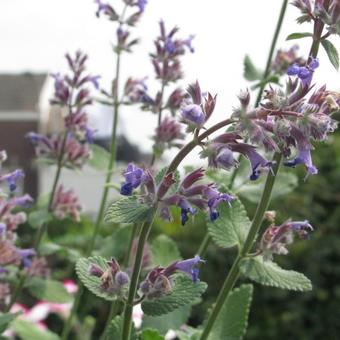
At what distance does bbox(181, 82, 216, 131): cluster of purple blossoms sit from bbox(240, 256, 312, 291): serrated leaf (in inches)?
16.1

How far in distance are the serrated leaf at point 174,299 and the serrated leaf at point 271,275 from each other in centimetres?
21

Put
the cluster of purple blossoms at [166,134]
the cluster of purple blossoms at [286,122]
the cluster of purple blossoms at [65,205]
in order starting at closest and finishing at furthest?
the cluster of purple blossoms at [286,122] → the cluster of purple blossoms at [166,134] → the cluster of purple blossoms at [65,205]

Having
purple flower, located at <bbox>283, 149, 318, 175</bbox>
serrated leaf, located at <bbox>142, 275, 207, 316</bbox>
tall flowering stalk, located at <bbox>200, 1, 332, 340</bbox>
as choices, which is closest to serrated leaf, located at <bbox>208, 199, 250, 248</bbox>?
tall flowering stalk, located at <bbox>200, 1, 332, 340</bbox>

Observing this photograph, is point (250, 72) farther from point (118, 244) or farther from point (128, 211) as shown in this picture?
point (128, 211)

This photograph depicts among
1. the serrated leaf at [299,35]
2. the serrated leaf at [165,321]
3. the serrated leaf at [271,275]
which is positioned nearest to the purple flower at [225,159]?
the serrated leaf at [271,275]

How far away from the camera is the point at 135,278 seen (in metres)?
1.20

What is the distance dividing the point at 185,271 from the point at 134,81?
42.6 inches

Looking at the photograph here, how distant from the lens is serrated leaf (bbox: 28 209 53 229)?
2121mm

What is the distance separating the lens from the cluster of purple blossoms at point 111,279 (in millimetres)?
1267

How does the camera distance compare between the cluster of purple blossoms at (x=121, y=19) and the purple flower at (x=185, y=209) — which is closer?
the purple flower at (x=185, y=209)

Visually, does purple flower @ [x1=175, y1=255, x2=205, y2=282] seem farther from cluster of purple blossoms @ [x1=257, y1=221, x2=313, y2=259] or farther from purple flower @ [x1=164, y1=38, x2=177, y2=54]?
purple flower @ [x1=164, y1=38, x2=177, y2=54]

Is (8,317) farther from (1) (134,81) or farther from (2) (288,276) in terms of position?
(1) (134,81)

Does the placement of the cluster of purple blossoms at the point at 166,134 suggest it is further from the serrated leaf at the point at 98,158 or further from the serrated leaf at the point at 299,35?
the serrated leaf at the point at 299,35

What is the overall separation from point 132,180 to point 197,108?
0.16 meters
